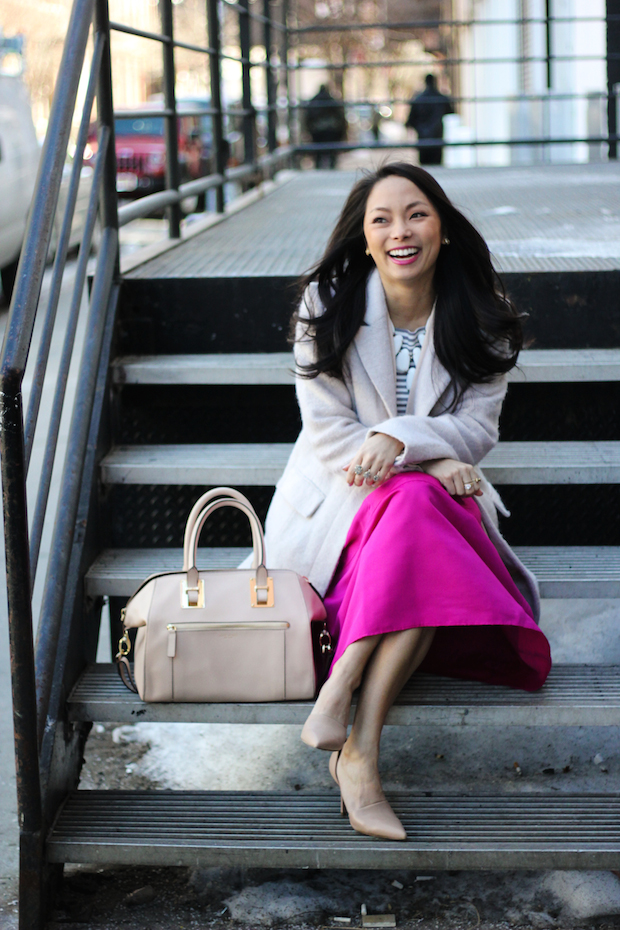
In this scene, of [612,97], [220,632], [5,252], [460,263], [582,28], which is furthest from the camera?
[582,28]

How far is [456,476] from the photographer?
2.36 metres

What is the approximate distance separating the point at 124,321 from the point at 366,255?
3.16 ft

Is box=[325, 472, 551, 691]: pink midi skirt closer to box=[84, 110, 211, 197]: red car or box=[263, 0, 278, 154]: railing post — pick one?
box=[263, 0, 278, 154]: railing post

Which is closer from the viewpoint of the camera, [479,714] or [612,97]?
[479,714]

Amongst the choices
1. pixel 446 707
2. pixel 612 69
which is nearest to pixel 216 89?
pixel 612 69

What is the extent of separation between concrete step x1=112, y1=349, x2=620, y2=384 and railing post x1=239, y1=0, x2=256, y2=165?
3.91 meters

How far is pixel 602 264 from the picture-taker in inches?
127

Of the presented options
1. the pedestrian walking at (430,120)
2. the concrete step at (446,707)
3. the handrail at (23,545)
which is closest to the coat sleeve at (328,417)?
the concrete step at (446,707)

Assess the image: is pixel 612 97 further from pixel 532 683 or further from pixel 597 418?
pixel 532 683

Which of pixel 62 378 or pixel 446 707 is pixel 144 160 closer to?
pixel 62 378

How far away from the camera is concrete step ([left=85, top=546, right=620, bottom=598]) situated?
267cm

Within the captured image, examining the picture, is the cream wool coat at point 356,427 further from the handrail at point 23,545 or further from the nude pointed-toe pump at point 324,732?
the handrail at point 23,545

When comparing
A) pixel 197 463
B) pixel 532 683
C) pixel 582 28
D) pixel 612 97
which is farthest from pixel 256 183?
pixel 582 28

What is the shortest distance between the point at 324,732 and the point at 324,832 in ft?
0.76
